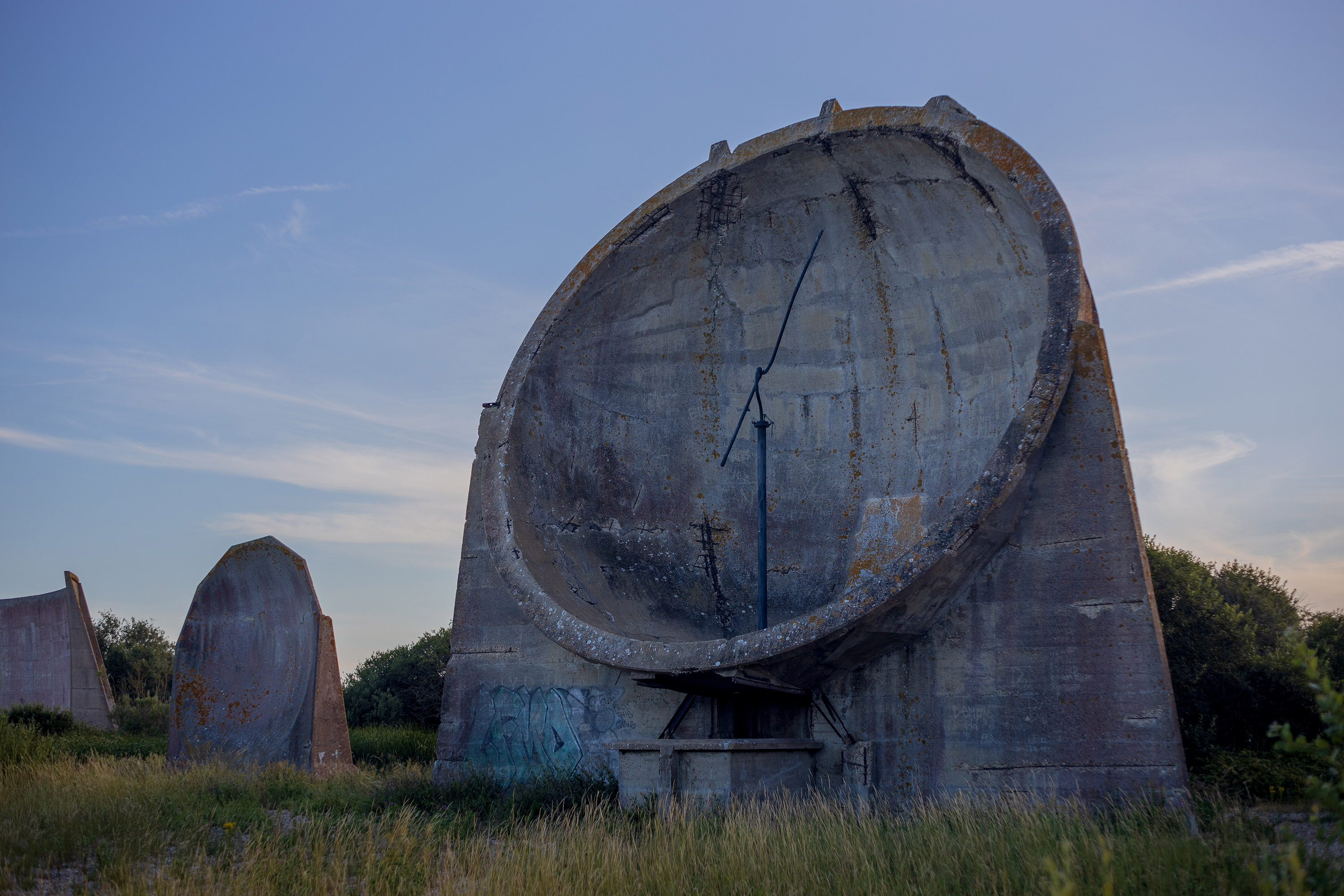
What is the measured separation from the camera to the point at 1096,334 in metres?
7.95

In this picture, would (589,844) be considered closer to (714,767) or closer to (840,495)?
(714,767)

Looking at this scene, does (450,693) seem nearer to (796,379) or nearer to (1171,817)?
(796,379)

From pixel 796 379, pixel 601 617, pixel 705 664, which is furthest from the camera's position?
pixel 796 379

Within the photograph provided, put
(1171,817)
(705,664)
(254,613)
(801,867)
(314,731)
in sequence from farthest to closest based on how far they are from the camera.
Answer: (254,613)
(314,731)
(705,664)
(1171,817)
(801,867)

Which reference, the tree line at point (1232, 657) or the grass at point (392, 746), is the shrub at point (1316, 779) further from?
the grass at point (392, 746)

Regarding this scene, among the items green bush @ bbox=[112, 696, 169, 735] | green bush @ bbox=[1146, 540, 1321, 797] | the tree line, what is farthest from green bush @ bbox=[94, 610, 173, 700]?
green bush @ bbox=[1146, 540, 1321, 797]

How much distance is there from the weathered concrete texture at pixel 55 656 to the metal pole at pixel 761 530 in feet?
46.5

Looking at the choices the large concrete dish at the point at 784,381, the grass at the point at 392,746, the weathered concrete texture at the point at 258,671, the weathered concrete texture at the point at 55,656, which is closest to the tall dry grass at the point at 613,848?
the large concrete dish at the point at 784,381

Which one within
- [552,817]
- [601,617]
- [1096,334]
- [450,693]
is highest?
[1096,334]

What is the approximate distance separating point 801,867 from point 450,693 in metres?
5.79

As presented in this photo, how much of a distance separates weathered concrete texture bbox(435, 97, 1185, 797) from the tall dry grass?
83 centimetres

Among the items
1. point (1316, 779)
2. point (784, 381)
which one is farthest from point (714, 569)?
point (1316, 779)

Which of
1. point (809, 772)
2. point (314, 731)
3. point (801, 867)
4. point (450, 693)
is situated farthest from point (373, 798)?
point (801, 867)

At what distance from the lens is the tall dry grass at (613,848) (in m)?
5.04
